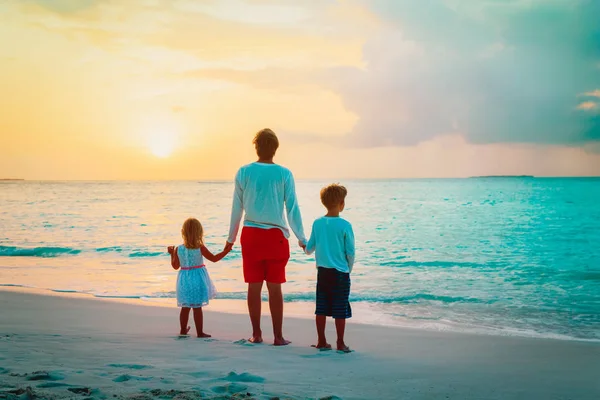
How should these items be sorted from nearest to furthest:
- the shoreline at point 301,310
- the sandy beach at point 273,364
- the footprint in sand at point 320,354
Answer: the sandy beach at point 273,364
the footprint in sand at point 320,354
the shoreline at point 301,310

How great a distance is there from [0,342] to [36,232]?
17510 millimetres

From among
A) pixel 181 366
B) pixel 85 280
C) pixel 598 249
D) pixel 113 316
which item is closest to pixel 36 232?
pixel 85 280

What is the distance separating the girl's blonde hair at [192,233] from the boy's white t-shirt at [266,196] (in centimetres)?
48

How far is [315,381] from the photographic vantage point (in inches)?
152

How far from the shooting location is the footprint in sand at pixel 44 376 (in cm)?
357

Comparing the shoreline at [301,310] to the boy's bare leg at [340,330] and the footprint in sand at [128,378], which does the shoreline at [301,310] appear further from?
the footprint in sand at [128,378]

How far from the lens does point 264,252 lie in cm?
489

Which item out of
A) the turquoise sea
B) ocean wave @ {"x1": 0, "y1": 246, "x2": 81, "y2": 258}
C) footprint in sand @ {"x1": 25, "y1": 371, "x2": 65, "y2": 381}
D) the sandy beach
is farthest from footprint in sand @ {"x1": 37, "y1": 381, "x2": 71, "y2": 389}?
ocean wave @ {"x1": 0, "y1": 246, "x2": 81, "y2": 258}

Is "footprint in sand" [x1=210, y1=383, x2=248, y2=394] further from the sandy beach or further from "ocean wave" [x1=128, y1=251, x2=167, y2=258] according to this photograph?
"ocean wave" [x1=128, y1=251, x2=167, y2=258]

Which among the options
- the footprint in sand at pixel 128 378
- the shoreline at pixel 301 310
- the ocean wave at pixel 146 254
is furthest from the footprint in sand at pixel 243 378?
the ocean wave at pixel 146 254

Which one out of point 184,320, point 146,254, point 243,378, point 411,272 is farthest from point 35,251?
point 243,378

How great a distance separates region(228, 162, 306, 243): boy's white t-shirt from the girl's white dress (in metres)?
0.63

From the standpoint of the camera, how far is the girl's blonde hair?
5293 millimetres

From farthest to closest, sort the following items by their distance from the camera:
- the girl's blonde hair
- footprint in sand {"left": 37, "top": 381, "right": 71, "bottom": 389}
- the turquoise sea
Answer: the turquoise sea
the girl's blonde hair
footprint in sand {"left": 37, "top": 381, "right": 71, "bottom": 389}
